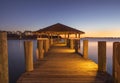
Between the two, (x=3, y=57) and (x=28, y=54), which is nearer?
(x=3, y=57)

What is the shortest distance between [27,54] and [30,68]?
1.66 ft

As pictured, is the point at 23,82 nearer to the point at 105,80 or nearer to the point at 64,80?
the point at 64,80

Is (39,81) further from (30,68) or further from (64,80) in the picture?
(30,68)

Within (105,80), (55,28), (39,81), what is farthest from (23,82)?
(55,28)

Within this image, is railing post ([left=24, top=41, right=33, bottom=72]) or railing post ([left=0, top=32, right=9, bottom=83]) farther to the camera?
railing post ([left=24, top=41, right=33, bottom=72])

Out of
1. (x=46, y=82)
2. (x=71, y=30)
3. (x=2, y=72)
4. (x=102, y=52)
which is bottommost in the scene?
(x=46, y=82)

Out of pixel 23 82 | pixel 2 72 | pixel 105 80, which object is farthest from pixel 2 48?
pixel 105 80

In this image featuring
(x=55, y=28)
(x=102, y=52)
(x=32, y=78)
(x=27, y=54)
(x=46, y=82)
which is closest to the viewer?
(x=46, y=82)

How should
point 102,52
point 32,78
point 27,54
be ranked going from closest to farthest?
1. point 32,78
2. point 102,52
3. point 27,54

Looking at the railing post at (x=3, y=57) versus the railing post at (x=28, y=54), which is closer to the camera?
the railing post at (x=3, y=57)

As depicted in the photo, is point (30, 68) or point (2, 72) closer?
point (2, 72)

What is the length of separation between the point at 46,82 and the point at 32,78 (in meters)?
0.56

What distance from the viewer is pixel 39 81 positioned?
541 cm

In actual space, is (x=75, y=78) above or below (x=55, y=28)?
below
